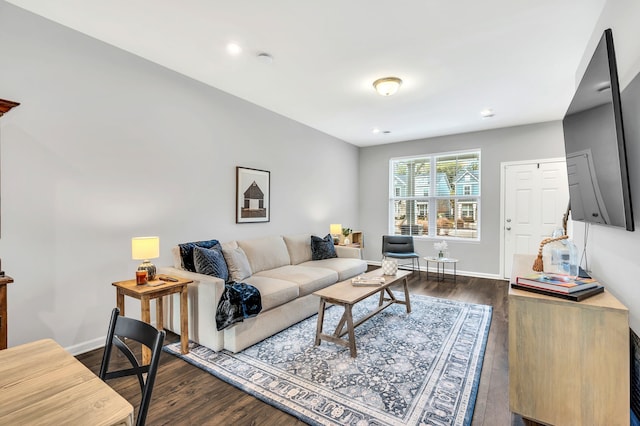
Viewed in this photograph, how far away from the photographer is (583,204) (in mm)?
2119

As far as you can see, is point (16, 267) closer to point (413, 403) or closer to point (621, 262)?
point (413, 403)

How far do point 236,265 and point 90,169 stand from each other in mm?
1568

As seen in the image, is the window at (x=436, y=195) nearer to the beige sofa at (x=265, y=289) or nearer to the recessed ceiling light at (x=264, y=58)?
the beige sofa at (x=265, y=289)

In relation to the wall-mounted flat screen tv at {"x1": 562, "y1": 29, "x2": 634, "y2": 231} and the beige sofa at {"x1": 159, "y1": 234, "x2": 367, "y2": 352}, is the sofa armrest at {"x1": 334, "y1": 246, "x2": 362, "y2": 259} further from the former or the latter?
the wall-mounted flat screen tv at {"x1": 562, "y1": 29, "x2": 634, "y2": 231}

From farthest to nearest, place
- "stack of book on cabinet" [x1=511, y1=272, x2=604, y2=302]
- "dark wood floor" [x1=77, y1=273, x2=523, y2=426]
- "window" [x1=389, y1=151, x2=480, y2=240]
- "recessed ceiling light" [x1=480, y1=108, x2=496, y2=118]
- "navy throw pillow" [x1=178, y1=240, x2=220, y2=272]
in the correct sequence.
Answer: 1. "window" [x1=389, y1=151, x2=480, y2=240]
2. "recessed ceiling light" [x1=480, y1=108, x2=496, y2=118]
3. "navy throw pillow" [x1=178, y1=240, x2=220, y2=272]
4. "dark wood floor" [x1=77, y1=273, x2=523, y2=426]
5. "stack of book on cabinet" [x1=511, y1=272, x2=604, y2=302]

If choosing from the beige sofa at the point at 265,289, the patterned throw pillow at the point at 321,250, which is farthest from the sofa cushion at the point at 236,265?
the patterned throw pillow at the point at 321,250

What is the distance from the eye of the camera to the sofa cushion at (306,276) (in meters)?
3.37

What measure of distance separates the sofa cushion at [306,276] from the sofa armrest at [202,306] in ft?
2.96

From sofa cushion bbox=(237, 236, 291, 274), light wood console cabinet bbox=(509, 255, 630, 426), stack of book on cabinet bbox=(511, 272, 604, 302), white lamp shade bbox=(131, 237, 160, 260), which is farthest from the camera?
sofa cushion bbox=(237, 236, 291, 274)

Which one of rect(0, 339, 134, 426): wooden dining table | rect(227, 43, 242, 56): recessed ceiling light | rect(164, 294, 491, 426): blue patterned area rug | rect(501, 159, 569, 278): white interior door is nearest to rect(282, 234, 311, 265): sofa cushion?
rect(164, 294, 491, 426): blue patterned area rug

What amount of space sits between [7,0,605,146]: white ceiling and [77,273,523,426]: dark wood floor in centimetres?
272

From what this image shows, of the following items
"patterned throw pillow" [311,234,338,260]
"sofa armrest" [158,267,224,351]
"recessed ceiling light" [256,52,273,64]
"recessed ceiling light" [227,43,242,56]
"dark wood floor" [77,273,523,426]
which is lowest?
"dark wood floor" [77,273,523,426]

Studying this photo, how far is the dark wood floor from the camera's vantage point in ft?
5.89

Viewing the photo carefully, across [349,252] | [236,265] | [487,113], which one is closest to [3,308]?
[236,265]
